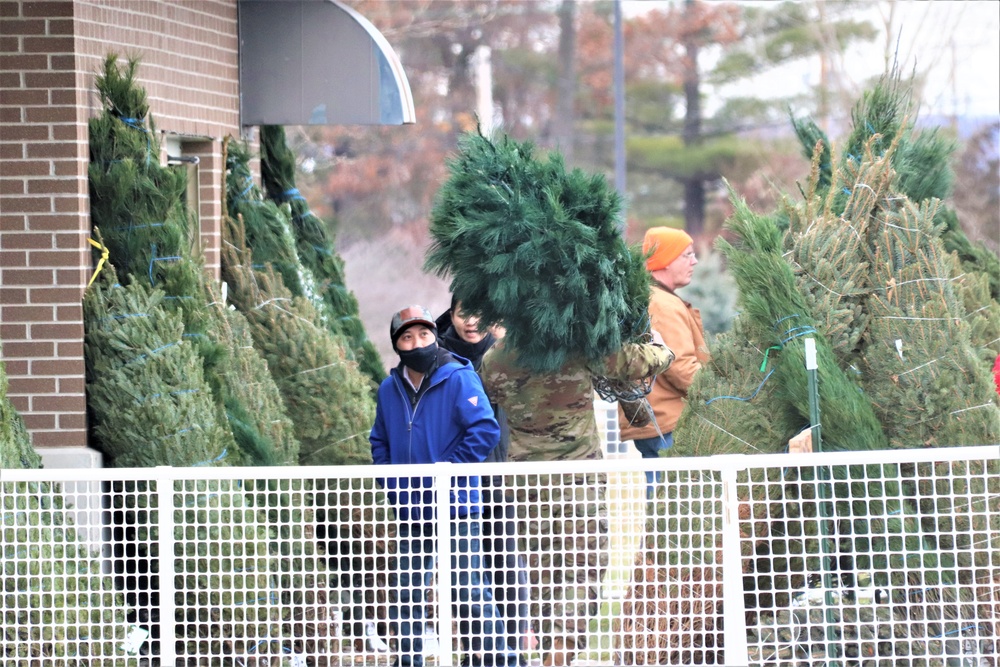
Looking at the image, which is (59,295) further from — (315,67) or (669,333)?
(669,333)

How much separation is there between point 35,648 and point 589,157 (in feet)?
96.0

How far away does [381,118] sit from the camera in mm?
8508

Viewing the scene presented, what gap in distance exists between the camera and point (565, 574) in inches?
189

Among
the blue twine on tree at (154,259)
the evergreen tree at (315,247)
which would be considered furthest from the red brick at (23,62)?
the evergreen tree at (315,247)

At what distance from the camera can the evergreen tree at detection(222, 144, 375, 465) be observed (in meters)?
7.30

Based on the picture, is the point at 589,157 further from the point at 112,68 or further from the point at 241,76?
the point at 112,68

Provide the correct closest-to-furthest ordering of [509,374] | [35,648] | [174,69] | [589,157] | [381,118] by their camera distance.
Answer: [35,648] → [509,374] → [174,69] → [381,118] → [589,157]

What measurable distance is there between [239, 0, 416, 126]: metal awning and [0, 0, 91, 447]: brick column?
2.28 m

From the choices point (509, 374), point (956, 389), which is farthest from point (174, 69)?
point (956, 389)

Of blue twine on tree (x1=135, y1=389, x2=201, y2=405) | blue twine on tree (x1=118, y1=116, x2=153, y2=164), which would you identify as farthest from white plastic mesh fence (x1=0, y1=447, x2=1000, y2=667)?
blue twine on tree (x1=118, y1=116, x2=153, y2=164)

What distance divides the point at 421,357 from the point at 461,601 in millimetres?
1351

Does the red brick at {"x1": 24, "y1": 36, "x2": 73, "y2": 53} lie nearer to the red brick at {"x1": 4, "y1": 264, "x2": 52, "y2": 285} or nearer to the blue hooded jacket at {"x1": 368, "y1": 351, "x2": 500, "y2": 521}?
the red brick at {"x1": 4, "y1": 264, "x2": 52, "y2": 285}

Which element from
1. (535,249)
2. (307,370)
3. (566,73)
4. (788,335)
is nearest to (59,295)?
(307,370)

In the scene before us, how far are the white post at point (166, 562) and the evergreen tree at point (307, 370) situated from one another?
2.58 meters
